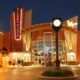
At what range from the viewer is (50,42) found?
278 ft

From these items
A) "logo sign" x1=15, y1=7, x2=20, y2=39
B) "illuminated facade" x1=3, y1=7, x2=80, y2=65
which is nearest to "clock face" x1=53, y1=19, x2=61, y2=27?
"illuminated facade" x1=3, y1=7, x2=80, y2=65

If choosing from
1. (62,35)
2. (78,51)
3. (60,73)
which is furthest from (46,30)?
(60,73)

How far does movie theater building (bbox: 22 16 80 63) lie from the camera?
8050cm

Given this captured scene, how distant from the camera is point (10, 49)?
8394cm

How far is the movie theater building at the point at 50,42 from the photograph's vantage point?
8050 centimetres

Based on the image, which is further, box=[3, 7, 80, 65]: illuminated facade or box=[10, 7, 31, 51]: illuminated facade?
box=[3, 7, 80, 65]: illuminated facade

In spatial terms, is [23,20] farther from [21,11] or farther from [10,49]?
[10,49]

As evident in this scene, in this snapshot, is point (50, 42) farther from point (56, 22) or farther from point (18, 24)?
point (56, 22)

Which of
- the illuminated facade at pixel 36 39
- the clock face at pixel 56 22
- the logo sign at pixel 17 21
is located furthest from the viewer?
the illuminated facade at pixel 36 39

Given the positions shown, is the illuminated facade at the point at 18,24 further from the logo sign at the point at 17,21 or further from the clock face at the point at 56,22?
the clock face at the point at 56,22

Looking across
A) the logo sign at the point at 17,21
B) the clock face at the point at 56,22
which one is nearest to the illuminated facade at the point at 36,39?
the logo sign at the point at 17,21

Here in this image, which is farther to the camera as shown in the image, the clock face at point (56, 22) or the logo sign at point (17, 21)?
the logo sign at point (17, 21)

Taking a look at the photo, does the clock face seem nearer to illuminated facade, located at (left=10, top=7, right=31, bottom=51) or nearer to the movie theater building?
illuminated facade, located at (left=10, top=7, right=31, bottom=51)

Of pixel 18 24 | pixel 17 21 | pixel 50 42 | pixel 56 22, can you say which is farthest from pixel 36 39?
pixel 56 22
